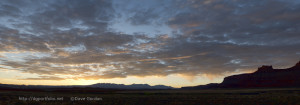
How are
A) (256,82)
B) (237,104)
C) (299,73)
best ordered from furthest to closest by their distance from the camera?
(256,82), (299,73), (237,104)

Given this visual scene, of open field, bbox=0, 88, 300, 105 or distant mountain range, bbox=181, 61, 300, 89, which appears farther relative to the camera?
distant mountain range, bbox=181, 61, 300, 89

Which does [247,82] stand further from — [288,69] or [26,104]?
[26,104]

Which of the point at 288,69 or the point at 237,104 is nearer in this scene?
the point at 237,104

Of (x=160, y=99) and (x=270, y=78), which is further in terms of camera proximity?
(x=270, y=78)

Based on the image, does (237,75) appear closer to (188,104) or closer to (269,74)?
(269,74)

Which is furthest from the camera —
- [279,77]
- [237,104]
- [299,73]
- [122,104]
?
[279,77]

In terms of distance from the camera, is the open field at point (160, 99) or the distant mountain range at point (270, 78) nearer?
the open field at point (160, 99)

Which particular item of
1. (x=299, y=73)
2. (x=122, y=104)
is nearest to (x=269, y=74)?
(x=299, y=73)

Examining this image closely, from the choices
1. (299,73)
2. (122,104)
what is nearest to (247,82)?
(299,73)

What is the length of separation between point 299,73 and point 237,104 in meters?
142

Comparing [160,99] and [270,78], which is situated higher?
[160,99]

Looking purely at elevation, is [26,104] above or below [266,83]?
above

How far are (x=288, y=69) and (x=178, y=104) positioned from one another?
515 ft

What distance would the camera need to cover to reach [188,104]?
84.2ft
